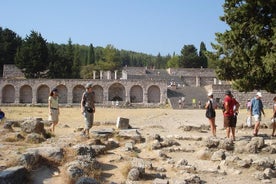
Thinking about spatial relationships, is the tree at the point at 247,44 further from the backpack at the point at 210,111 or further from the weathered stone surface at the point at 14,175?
the weathered stone surface at the point at 14,175

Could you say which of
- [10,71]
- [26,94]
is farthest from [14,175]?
[10,71]

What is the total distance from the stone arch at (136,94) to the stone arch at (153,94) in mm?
1238

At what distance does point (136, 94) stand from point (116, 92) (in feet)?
9.13

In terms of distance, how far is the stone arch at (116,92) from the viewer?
4900 centimetres

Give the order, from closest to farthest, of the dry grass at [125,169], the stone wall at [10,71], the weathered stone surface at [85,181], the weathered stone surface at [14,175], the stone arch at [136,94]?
the weathered stone surface at [14,175], the weathered stone surface at [85,181], the dry grass at [125,169], the stone arch at [136,94], the stone wall at [10,71]

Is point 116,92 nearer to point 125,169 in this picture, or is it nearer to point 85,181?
point 125,169

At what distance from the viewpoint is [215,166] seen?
28.7 feet

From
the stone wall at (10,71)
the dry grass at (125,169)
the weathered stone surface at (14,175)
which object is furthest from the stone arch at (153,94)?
the weathered stone surface at (14,175)

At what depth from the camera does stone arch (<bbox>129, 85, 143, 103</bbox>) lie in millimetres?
49250

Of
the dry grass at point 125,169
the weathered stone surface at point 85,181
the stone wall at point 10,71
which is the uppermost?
the stone wall at point 10,71

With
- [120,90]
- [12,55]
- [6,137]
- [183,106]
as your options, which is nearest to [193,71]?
[120,90]

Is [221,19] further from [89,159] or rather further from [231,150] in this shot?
[89,159]

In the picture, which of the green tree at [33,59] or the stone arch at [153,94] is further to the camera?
the green tree at [33,59]

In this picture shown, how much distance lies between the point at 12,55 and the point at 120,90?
85.3ft
